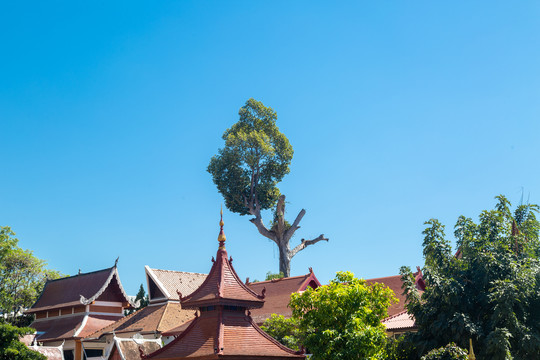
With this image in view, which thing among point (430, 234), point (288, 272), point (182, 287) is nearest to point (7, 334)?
point (182, 287)

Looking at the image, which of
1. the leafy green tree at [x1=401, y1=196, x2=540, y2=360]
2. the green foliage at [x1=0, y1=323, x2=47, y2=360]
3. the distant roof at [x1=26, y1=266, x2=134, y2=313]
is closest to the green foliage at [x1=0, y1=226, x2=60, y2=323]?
the distant roof at [x1=26, y1=266, x2=134, y2=313]

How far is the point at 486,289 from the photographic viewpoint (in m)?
23.0

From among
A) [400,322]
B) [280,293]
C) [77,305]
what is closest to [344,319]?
[400,322]

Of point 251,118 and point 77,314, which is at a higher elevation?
point 251,118

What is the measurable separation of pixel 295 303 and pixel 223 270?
473cm

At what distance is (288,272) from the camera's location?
50219mm

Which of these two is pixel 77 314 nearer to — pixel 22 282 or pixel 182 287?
pixel 182 287

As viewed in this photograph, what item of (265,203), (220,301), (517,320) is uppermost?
(265,203)

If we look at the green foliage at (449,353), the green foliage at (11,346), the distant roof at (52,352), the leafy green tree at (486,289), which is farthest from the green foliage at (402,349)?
the distant roof at (52,352)

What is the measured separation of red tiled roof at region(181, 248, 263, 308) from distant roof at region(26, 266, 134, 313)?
19695 mm

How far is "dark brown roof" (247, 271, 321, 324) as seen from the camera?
104 ft

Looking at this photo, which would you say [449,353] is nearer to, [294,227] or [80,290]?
[80,290]

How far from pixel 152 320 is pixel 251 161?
2158cm

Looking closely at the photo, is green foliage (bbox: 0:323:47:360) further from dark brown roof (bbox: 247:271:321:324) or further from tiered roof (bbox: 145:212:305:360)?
dark brown roof (bbox: 247:271:321:324)
